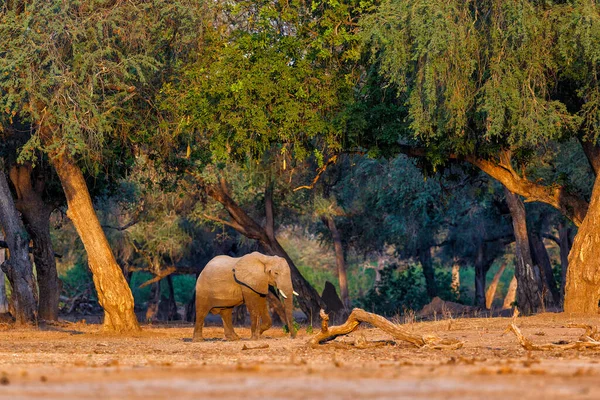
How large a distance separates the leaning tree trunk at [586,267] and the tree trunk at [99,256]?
10.1 metres

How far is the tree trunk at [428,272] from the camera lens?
47.0 metres

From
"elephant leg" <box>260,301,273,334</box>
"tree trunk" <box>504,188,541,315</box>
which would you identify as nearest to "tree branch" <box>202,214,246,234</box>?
"tree trunk" <box>504,188,541,315</box>

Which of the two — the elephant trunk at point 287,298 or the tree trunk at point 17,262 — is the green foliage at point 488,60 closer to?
the elephant trunk at point 287,298

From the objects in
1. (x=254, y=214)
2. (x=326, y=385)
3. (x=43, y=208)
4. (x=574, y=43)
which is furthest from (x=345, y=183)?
(x=326, y=385)

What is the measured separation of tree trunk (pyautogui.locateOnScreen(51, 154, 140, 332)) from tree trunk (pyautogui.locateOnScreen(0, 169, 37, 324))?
3.79m

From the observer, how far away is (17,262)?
2900 centimetres

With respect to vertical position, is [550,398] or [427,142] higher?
[427,142]

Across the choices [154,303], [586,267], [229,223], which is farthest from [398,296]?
[586,267]

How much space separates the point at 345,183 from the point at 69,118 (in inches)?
685

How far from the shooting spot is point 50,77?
22906mm

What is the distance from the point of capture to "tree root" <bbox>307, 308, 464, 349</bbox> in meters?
15.2

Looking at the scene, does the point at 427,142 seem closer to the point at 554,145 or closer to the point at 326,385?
the point at 554,145

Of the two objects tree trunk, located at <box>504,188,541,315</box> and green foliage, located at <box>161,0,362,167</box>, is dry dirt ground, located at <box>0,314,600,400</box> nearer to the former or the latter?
green foliage, located at <box>161,0,362,167</box>

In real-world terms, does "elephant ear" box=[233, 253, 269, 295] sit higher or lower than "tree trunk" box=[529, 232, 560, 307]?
lower
